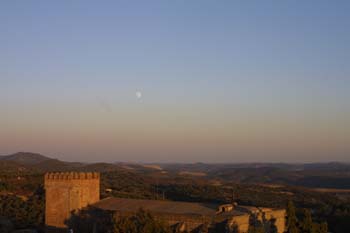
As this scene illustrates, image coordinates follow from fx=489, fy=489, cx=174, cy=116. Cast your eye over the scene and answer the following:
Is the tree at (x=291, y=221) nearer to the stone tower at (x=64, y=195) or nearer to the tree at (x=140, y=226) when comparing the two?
the tree at (x=140, y=226)

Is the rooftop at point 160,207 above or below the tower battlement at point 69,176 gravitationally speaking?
below

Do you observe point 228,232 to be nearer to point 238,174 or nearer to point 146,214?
point 146,214

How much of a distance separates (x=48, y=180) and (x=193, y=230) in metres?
8.68

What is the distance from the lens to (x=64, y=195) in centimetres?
2459

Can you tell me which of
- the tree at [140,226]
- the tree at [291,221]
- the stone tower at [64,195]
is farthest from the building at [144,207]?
the tree at [140,226]

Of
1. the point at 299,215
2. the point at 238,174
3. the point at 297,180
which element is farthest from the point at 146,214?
the point at 238,174

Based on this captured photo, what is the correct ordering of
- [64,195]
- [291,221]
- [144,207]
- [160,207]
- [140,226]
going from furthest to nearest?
[64,195]
[160,207]
[144,207]
[291,221]
[140,226]

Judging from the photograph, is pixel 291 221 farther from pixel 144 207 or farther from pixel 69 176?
pixel 69 176

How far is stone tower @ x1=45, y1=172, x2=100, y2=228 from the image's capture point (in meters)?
24.4

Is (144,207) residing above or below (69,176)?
below

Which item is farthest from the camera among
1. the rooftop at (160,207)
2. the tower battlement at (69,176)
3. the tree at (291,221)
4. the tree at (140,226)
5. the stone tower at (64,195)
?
the tower battlement at (69,176)

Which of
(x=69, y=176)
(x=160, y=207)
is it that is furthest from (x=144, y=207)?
(x=69, y=176)

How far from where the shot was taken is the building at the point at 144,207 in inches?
800

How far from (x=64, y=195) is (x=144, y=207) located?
451 cm
